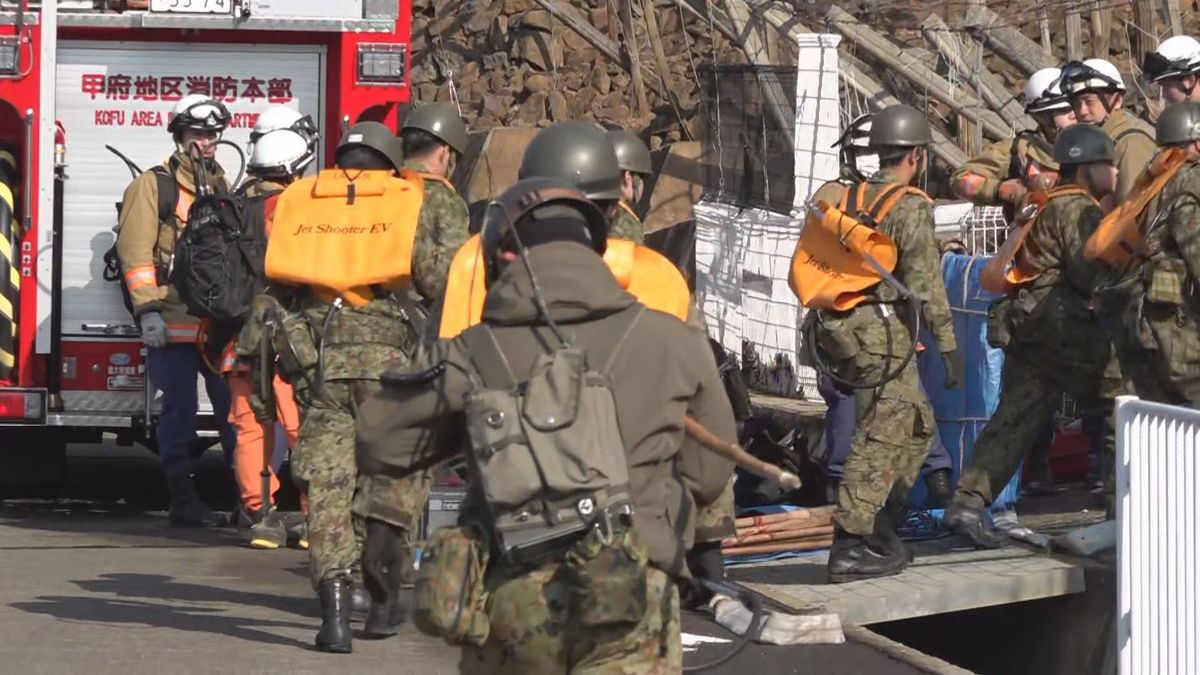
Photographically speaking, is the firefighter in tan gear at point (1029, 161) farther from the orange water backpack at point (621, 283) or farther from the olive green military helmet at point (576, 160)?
the olive green military helmet at point (576, 160)

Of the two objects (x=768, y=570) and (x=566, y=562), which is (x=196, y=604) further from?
(x=566, y=562)

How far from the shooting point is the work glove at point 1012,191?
9.66m

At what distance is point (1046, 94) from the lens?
9.83 meters

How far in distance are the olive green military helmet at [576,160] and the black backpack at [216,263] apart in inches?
193

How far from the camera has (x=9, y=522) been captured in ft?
36.6

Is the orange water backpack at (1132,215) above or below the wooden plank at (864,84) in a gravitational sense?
below

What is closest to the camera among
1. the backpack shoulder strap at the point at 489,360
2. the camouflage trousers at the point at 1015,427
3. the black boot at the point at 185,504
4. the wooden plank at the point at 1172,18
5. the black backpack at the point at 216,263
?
the backpack shoulder strap at the point at 489,360

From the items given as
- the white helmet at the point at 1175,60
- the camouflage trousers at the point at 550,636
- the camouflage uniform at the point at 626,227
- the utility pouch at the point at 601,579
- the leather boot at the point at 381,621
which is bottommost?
the leather boot at the point at 381,621

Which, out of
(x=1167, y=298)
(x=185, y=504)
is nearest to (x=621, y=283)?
(x=1167, y=298)

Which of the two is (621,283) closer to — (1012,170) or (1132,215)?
(1132,215)

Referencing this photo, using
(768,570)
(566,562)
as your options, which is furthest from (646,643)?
(768,570)

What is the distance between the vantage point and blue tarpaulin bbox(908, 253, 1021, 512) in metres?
10.6

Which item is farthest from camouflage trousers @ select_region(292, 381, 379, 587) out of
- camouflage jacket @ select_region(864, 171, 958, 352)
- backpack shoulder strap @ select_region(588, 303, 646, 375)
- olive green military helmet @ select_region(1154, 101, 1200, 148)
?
olive green military helmet @ select_region(1154, 101, 1200, 148)

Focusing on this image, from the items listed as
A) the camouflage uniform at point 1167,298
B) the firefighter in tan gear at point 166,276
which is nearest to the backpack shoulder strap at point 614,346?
the camouflage uniform at point 1167,298
